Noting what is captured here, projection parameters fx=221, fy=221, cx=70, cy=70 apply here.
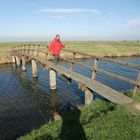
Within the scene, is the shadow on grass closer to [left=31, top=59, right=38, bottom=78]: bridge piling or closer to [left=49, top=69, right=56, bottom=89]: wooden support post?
[left=49, top=69, right=56, bottom=89]: wooden support post

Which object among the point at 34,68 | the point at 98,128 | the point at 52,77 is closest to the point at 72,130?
the point at 98,128

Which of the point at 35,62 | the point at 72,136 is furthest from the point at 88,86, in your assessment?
the point at 35,62

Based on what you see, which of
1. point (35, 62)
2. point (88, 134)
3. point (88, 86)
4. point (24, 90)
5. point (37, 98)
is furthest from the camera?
point (35, 62)

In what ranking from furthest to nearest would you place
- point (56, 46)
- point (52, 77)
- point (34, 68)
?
point (34, 68)
point (52, 77)
point (56, 46)

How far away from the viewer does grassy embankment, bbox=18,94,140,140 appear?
6.59m

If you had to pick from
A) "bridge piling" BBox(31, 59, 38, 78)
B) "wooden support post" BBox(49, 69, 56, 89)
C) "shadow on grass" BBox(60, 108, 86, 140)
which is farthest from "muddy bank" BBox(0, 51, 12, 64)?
"shadow on grass" BBox(60, 108, 86, 140)

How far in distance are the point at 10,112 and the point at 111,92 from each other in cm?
717

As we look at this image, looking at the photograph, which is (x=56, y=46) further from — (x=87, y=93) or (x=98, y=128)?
(x=98, y=128)

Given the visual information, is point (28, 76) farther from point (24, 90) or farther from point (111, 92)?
point (111, 92)

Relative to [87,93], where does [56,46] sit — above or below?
above

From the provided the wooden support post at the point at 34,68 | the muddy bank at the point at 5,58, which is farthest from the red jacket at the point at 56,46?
the muddy bank at the point at 5,58

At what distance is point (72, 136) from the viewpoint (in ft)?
23.5

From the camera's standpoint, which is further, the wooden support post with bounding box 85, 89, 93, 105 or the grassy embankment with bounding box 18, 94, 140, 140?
the wooden support post with bounding box 85, 89, 93, 105

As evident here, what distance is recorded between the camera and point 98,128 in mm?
7164
